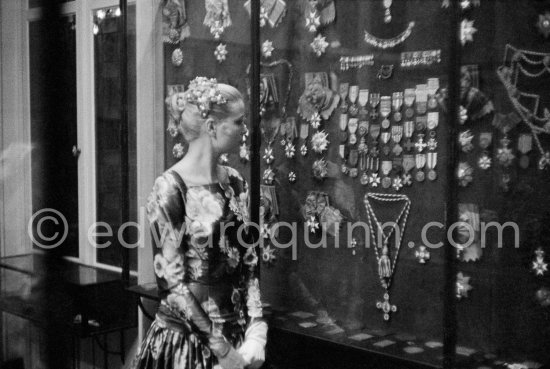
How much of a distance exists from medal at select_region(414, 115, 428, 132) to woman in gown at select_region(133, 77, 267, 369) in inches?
27.2

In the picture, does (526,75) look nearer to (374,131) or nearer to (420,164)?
(420,164)

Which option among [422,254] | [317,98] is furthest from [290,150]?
[422,254]

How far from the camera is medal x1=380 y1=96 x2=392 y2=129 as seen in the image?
2.89 meters

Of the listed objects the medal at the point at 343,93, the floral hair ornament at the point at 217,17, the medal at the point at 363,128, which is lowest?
the medal at the point at 363,128

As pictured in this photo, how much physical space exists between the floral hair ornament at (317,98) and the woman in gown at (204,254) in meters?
0.62

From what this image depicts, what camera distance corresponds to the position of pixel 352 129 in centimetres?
304

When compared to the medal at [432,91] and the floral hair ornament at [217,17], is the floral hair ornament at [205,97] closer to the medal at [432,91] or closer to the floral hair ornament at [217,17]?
the medal at [432,91]

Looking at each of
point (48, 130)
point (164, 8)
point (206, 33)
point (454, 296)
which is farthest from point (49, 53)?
point (164, 8)

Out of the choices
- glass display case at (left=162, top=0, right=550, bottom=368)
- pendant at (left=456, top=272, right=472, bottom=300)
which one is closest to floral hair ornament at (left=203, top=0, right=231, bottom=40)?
glass display case at (left=162, top=0, right=550, bottom=368)

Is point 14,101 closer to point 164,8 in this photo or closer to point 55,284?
point 164,8

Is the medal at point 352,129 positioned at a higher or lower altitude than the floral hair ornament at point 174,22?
lower

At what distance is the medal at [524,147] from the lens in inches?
100

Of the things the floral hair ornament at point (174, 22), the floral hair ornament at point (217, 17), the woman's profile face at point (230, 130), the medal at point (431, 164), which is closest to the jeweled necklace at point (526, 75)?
the medal at point (431, 164)

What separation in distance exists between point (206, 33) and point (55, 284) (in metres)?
2.70
